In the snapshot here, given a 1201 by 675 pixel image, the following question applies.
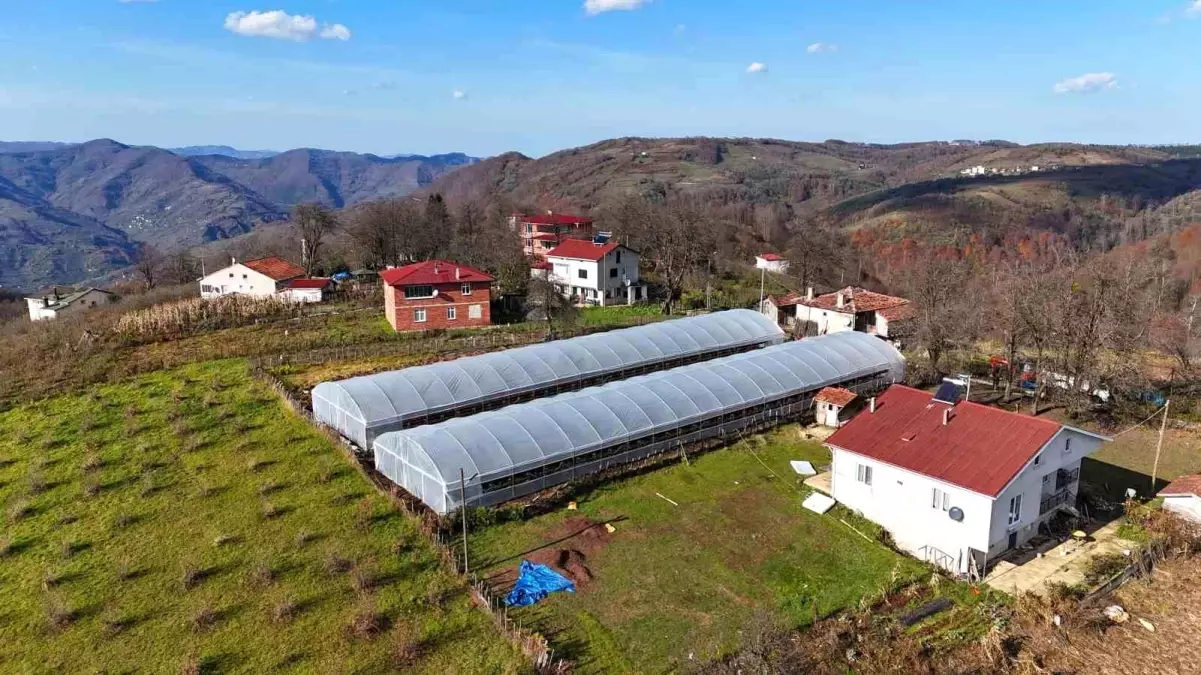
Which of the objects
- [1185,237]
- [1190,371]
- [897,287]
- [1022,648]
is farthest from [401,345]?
[1185,237]

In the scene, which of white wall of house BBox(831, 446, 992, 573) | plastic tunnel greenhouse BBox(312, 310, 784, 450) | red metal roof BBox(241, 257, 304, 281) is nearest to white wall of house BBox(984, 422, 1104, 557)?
white wall of house BBox(831, 446, 992, 573)

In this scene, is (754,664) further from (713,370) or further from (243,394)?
(243,394)

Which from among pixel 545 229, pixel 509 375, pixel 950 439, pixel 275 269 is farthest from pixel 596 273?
pixel 950 439

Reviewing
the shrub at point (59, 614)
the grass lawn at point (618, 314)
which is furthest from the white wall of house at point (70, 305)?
the shrub at point (59, 614)

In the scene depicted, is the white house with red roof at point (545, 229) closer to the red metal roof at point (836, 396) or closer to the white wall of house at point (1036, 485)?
the red metal roof at point (836, 396)

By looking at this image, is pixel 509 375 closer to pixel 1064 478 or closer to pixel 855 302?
pixel 1064 478
